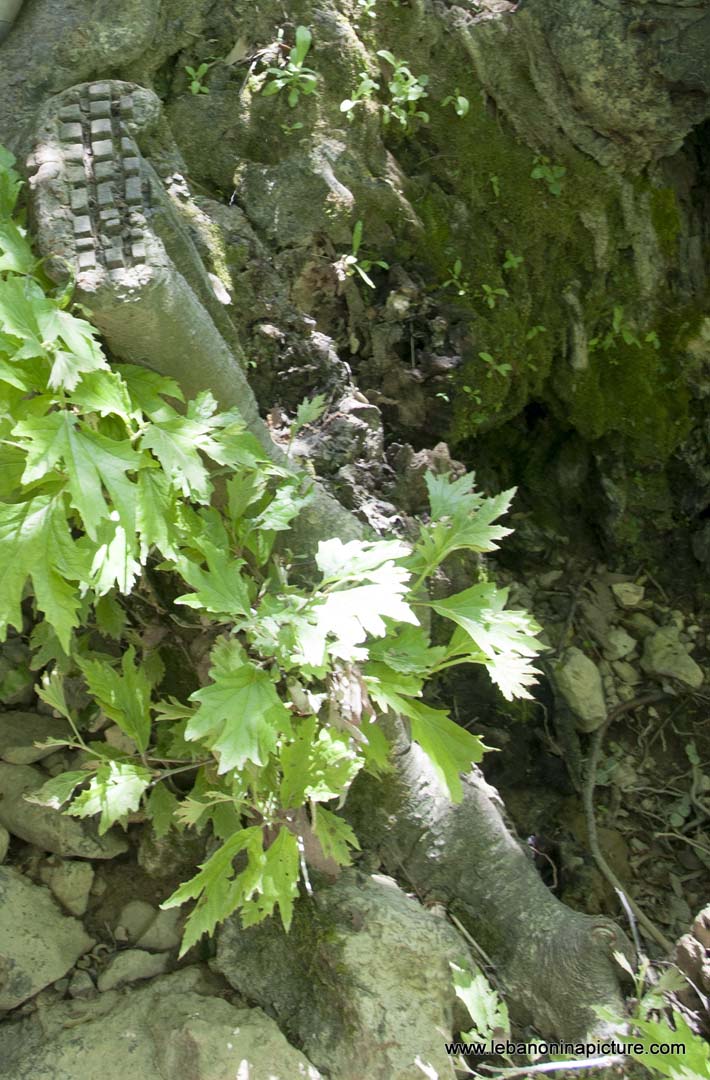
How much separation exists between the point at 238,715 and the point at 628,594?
107 inches

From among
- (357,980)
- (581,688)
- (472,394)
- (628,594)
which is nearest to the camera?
(357,980)

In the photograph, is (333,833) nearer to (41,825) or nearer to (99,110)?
(41,825)

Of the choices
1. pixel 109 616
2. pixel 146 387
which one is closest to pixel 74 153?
pixel 146 387

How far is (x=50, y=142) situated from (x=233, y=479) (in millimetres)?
867

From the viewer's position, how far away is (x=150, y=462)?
1.77 m

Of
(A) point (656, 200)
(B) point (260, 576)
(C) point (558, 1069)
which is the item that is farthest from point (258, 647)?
(A) point (656, 200)

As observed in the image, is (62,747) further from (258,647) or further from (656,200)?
(656,200)

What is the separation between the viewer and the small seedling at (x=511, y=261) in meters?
3.37

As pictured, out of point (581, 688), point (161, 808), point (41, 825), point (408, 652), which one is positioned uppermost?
point (408, 652)

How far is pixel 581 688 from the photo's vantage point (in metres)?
3.72

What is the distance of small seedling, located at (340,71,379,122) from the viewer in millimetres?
2875

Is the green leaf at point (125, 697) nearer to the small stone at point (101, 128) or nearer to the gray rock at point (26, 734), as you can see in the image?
the gray rock at point (26, 734)

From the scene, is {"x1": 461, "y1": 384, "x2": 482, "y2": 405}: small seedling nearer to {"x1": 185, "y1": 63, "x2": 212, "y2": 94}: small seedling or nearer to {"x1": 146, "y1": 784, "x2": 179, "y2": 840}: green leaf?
{"x1": 185, "y1": 63, "x2": 212, "y2": 94}: small seedling

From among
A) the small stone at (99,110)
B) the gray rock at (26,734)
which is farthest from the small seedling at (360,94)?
the gray rock at (26,734)
